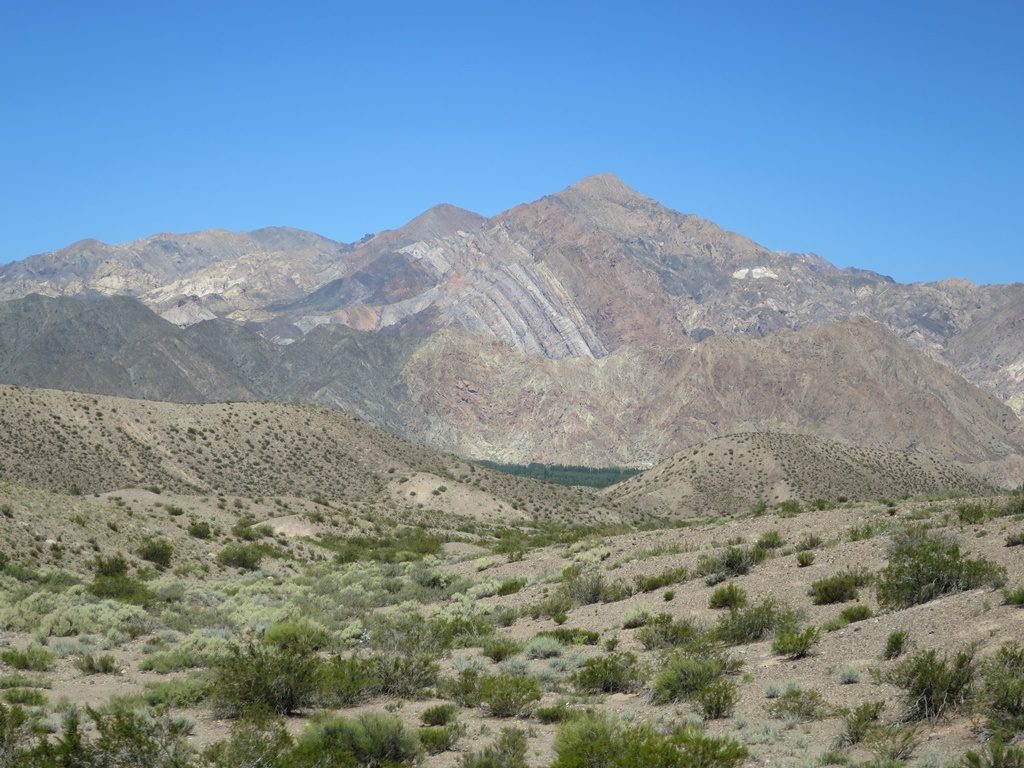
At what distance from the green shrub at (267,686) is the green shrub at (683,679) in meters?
5.59

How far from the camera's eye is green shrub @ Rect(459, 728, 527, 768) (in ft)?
44.0

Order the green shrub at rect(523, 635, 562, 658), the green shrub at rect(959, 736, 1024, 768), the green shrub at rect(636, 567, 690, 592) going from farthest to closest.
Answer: the green shrub at rect(636, 567, 690, 592) → the green shrub at rect(523, 635, 562, 658) → the green shrub at rect(959, 736, 1024, 768)

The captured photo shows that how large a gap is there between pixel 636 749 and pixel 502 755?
7.52ft

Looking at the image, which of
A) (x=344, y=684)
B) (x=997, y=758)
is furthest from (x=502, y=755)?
(x=997, y=758)

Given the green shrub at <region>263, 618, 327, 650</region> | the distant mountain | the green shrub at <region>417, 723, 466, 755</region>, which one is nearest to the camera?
the green shrub at <region>417, 723, 466, 755</region>

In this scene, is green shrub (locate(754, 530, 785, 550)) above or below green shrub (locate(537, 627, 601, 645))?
above

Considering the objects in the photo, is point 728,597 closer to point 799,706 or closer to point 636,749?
point 799,706

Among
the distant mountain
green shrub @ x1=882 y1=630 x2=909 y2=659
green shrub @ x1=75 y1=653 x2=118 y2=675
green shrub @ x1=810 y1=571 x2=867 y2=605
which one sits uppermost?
the distant mountain

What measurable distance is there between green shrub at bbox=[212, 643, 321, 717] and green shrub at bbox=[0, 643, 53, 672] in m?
5.66

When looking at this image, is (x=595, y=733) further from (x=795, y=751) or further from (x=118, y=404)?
(x=118, y=404)

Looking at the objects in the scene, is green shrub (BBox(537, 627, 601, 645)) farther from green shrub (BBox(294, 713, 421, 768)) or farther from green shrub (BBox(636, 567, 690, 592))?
green shrub (BBox(294, 713, 421, 768))

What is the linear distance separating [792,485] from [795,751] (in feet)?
366

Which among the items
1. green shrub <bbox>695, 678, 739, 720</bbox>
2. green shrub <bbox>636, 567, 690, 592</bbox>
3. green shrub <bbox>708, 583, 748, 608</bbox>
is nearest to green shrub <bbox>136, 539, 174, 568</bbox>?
green shrub <bbox>636, 567, 690, 592</bbox>

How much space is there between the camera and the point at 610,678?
17719mm
